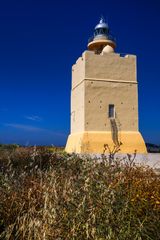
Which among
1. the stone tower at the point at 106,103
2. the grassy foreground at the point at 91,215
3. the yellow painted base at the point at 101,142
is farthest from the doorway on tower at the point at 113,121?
the grassy foreground at the point at 91,215

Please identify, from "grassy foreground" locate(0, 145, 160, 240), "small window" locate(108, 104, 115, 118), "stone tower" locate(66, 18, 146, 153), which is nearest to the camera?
"grassy foreground" locate(0, 145, 160, 240)

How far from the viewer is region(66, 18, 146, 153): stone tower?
18672 mm

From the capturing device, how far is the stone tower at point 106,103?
18.7m

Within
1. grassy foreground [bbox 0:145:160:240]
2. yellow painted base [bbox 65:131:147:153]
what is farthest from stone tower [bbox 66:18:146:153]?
grassy foreground [bbox 0:145:160:240]

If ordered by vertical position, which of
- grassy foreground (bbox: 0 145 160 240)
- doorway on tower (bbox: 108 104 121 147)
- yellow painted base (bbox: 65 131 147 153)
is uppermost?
doorway on tower (bbox: 108 104 121 147)

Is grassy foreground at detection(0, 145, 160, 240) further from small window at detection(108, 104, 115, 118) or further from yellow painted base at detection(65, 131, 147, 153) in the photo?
small window at detection(108, 104, 115, 118)

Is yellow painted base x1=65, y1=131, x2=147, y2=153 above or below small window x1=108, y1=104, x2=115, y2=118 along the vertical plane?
below

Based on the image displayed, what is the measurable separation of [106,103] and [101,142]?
258 cm

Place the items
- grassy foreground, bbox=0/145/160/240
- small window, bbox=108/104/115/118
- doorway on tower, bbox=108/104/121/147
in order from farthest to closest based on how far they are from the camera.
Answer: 1. small window, bbox=108/104/115/118
2. doorway on tower, bbox=108/104/121/147
3. grassy foreground, bbox=0/145/160/240

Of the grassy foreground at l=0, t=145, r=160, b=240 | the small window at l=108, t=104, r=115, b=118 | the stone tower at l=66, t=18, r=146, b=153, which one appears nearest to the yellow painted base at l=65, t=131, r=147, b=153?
the stone tower at l=66, t=18, r=146, b=153

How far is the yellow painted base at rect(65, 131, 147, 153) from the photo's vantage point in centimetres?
1808

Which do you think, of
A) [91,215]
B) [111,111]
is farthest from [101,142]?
[91,215]

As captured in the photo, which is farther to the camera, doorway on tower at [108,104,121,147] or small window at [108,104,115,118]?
small window at [108,104,115,118]

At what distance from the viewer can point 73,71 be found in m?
22.1
